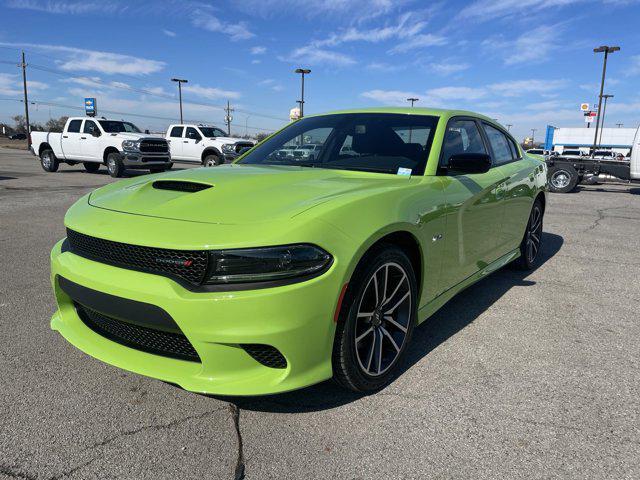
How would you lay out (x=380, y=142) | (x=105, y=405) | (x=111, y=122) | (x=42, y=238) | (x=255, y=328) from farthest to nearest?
(x=111, y=122) → (x=42, y=238) → (x=380, y=142) → (x=105, y=405) → (x=255, y=328)

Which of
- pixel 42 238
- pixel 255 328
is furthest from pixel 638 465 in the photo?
pixel 42 238

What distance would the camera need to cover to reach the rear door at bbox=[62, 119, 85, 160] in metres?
17.0

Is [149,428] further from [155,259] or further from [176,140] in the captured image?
[176,140]

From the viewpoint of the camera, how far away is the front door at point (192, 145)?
1919 cm

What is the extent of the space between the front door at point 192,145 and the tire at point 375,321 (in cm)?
1774

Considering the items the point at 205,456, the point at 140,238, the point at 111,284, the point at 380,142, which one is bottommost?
the point at 205,456

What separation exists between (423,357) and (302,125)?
2214 millimetres

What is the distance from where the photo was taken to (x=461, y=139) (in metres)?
3.62

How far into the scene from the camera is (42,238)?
605 cm

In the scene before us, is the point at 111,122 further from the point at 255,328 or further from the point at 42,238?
the point at 255,328

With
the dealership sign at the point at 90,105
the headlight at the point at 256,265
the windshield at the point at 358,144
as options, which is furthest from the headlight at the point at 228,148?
the dealership sign at the point at 90,105

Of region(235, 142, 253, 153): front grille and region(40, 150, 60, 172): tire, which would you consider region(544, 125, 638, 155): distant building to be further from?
region(40, 150, 60, 172): tire

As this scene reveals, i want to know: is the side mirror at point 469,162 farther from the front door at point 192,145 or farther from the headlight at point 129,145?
the front door at point 192,145

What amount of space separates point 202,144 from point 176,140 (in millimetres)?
1619
